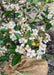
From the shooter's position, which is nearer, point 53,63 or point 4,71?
point 4,71

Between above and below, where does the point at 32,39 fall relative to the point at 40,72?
above

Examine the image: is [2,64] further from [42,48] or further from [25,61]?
[42,48]

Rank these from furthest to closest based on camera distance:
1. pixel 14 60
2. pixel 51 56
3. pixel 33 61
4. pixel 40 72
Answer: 1. pixel 51 56
2. pixel 33 61
3. pixel 40 72
4. pixel 14 60

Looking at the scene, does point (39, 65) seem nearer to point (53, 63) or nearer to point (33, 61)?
point (33, 61)

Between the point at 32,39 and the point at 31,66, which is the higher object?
the point at 32,39

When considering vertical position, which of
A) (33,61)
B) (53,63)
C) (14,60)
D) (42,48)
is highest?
(42,48)

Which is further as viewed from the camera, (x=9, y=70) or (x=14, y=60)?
(x=9, y=70)

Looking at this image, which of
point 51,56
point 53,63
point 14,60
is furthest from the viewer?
point 51,56

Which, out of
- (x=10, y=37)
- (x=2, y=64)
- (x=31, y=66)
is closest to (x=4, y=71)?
(x=2, y=64)

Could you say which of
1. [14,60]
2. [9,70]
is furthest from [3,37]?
[9,70]
